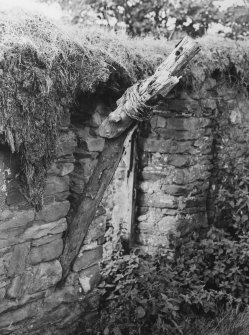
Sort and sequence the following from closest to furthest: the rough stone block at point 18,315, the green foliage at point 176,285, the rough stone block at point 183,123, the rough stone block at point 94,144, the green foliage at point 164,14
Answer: the rough stone block at point 18,315
the rough stone block at point 94,144
the green foliage at point 176,285
the rough stone block at point 183,123
the green foliage at point 164,14

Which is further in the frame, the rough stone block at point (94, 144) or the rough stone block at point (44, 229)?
the rough stone block at point (94, 144)

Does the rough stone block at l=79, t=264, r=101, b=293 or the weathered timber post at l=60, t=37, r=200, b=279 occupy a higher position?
the weathered timber post at l=60, t=37, r=200, b=279

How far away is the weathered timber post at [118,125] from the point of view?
2.67 metres

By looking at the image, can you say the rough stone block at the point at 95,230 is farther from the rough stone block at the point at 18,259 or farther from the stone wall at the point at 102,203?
the rough stone block at the point at 18,259

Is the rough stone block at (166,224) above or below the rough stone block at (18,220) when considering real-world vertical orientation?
below

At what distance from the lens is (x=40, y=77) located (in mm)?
2547

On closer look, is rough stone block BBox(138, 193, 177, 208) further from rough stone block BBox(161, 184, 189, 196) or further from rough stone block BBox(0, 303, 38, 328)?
rough stone block BBox(0, 303, 38, 328)

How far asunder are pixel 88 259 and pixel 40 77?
1.54m

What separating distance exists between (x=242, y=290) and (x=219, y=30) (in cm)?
714

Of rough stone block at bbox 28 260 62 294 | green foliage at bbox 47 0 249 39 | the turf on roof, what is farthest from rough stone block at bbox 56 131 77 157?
green foliage at bbox 47 0 249 39

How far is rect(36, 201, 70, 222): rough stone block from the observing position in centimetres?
289

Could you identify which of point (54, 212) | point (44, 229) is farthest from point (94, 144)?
point (44, 229)

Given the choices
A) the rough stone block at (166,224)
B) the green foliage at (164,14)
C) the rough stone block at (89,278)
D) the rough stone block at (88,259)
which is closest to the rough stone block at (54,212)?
the rough stone block at (88,259)

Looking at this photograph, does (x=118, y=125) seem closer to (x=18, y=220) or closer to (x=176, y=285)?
(x=18, y=220)
